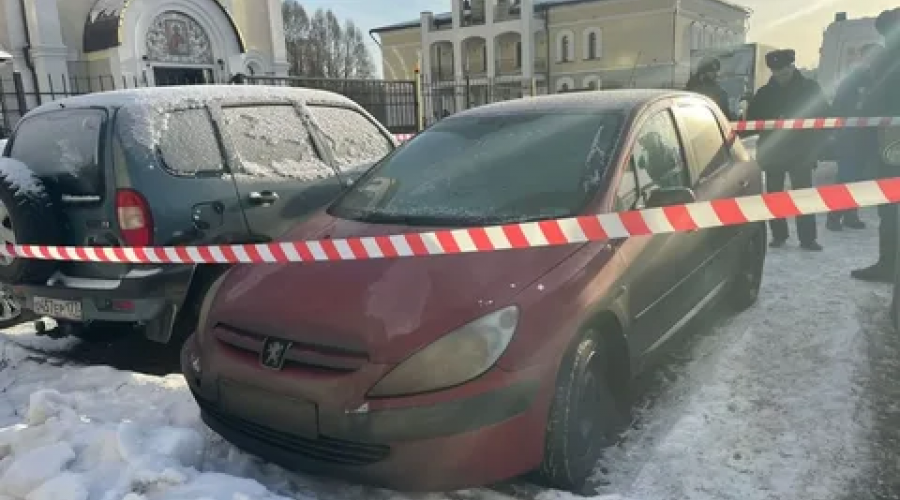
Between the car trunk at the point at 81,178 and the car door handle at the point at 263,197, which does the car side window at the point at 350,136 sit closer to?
the car door handle at the point at 263,197

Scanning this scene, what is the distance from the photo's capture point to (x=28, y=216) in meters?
4.33

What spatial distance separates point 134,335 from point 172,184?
75.7 inches

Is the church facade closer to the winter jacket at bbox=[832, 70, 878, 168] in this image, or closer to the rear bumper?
the winter jacket at bbox=[832, 70, 878, 168]

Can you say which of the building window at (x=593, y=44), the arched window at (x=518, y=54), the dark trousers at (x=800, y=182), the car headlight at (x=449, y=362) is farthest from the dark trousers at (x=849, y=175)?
the arched window at (x=518, y=54)

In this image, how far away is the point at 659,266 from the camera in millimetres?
3479

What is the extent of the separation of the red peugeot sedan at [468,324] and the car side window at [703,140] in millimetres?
351

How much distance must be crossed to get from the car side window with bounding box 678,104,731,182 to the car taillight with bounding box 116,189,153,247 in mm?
3223

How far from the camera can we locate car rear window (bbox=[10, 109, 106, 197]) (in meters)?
4.28

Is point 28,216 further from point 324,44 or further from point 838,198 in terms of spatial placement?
point 324,44

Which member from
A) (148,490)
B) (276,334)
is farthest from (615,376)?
(148,490)

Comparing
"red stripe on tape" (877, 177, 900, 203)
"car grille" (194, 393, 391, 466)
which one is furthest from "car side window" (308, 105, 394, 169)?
"red stripe on tape" (877, 177, 900, 203)

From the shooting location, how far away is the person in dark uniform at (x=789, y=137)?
6.79m

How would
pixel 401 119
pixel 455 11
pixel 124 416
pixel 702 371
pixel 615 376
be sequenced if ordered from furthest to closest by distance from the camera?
pixel 455 11 → pixel 401 119 → pixel 702 371 → pixel 124 416 → pixel 615 376

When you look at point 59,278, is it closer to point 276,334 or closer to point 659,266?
point 276,334
